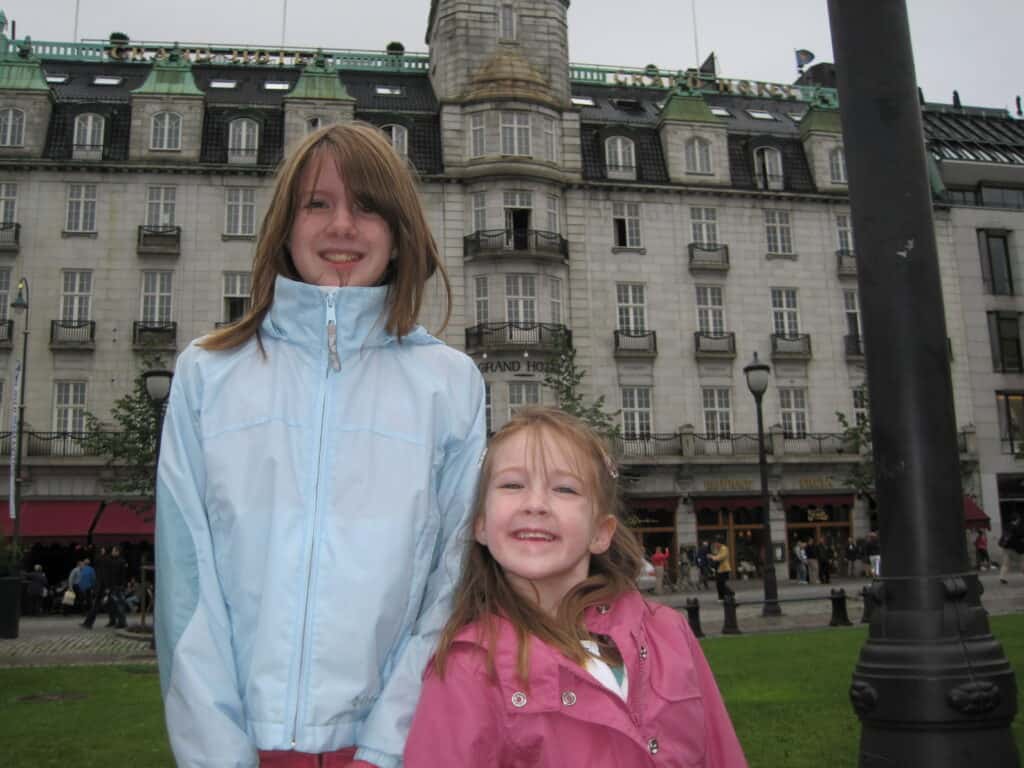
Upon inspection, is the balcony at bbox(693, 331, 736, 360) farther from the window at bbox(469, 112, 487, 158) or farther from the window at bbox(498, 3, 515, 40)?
the window at bbox(498, 3, 515, 40)

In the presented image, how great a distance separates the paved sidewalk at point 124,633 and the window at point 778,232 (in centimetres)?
1696

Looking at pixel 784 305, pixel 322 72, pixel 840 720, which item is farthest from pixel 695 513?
pixel 840 720

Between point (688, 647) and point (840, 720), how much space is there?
5989mm

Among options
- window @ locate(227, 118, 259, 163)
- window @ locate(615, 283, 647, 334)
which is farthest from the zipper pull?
window @ locate(227, 118, 259, 163)

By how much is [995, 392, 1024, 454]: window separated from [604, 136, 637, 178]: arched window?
18.4 meters

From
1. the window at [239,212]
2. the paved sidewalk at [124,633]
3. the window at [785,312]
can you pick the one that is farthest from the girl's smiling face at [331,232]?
the window at [785,312]

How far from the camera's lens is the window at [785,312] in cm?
3925

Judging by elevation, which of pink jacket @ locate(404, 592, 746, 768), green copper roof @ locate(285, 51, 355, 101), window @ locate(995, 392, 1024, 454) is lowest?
pink jacket @ locate(404, 592, 746, 768)

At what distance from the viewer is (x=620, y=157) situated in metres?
39.0

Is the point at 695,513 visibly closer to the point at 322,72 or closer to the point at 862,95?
the point at 322,72

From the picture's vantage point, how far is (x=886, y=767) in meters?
→ 4.37

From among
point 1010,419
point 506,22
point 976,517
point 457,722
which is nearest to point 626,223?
point 506,22

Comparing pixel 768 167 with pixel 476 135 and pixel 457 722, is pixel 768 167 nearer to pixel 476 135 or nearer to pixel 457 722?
pixel 476 135

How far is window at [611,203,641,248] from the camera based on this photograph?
38.3 metres
